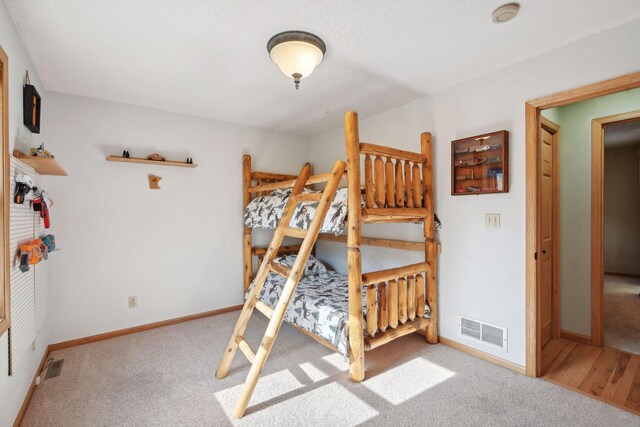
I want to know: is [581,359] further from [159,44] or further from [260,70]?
[159,44]

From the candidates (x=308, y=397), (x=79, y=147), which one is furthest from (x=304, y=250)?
(x=79, y=147)

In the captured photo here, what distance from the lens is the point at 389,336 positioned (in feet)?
7.77

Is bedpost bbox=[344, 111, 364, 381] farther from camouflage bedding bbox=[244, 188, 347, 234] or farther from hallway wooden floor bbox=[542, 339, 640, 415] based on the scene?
hallway wooden floor bbox=[542, 339, 640, 415]

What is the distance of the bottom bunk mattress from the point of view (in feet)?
7.66

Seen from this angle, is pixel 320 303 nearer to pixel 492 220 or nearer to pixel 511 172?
pixel 492 220

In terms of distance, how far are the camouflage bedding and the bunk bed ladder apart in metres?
0.13

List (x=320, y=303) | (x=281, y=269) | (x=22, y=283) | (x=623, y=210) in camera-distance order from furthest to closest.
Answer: (x=623, y=210) < (x=320, y=303) < (x=281, y=269) < (x=22, y=283)

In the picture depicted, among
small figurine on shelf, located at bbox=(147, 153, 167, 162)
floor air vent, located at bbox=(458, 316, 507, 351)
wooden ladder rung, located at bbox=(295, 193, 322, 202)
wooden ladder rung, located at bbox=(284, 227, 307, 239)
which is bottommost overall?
floor air vent, located at bbox=(458, 316, 507, 351)

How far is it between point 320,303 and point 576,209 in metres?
2.61

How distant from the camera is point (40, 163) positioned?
2.02 meters

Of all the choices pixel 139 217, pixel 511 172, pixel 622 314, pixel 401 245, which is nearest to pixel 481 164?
pixel 511 172

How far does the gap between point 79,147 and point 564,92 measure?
4.06 metres

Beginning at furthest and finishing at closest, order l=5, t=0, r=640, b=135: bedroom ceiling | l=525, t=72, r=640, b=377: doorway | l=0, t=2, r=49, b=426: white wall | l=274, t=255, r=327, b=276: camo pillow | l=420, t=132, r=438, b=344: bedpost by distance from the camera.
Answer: l=274, t=255, r=327, b=276: camo pillow → l=420, t=132, r=438, b=344: bedpost → l=525, t=72, r=640, b=377: doorway → l=5, t=0, r=640, b=135: bedroom ceiling → l=0, t=2, r=49, b=426: white wall

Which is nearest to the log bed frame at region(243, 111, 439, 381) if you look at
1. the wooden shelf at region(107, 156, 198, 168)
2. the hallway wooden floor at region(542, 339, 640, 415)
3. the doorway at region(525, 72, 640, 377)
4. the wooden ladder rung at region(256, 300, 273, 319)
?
the wooden ladder rung at region(256, 300, 273, 319)
